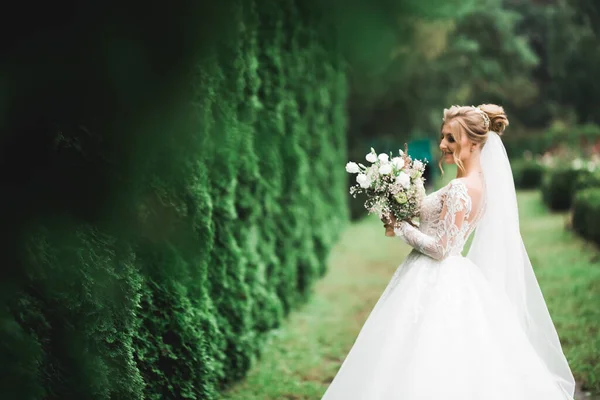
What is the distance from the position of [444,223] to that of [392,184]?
15.3 inches

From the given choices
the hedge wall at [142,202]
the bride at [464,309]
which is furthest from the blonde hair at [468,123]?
the hedge wall at [142,202]

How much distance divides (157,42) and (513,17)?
103ft

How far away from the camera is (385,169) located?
3.97 metres

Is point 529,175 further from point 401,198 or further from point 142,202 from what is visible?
point 142,202

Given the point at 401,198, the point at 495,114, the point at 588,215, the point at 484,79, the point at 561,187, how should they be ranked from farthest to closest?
the point at 484,79, the point at 561,187, the point at 588,215, the point at 495,114, the point at 401,198

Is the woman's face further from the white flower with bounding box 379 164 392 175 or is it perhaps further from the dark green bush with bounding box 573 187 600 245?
the dark green bush with bounding box 573 187 600 245

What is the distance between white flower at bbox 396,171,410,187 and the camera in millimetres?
3951

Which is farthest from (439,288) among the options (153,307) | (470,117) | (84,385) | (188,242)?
(188,242)

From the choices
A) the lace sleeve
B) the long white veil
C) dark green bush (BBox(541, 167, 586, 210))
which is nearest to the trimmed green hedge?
dark green bush (BBox(541, 167, 586, 210))

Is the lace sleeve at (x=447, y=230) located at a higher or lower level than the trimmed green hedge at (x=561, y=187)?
lower

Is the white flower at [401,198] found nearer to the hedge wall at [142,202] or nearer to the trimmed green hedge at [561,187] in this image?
the hedge wall at [142,202]

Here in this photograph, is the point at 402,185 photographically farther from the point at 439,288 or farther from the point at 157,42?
the point at 157,42

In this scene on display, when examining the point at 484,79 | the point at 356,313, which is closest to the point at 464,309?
the point at 356,313

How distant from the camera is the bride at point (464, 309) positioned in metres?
3.74
